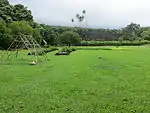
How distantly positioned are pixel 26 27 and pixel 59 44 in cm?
1762

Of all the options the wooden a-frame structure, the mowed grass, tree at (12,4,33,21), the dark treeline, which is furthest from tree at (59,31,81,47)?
the mowed grass

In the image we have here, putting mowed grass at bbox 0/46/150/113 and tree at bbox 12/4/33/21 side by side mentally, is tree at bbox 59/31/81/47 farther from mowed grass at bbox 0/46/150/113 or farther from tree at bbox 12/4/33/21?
mowed grass at bbox 0/46/150/113

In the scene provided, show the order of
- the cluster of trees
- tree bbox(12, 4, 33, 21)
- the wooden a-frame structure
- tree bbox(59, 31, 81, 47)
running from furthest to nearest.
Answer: tree bbox(59, 31, 81, 47)
tree bbox(12, 4, 33, 21)
the cluster of trees
the wooden a-frame structure

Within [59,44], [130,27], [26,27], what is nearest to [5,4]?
[26,27]

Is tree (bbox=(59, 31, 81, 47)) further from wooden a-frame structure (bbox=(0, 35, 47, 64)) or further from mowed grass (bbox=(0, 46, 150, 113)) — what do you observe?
mowed grass (bbox=(0, 46, 150, 113))

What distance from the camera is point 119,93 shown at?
1294 centimetres

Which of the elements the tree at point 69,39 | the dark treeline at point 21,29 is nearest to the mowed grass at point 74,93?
the dark treeline at point 21,29

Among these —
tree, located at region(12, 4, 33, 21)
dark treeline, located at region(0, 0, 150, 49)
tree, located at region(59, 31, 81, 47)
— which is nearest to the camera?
dark treeline, located at region(0, 0, 150, 49)

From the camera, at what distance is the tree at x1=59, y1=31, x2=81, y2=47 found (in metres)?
67.5

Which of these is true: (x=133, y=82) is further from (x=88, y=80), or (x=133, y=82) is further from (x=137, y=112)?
(x=137, y=112)

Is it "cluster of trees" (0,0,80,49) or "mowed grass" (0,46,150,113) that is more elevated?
"cluster of trees" (0,0,80,49)

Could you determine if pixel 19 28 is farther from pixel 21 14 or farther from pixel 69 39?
pixel 69 39

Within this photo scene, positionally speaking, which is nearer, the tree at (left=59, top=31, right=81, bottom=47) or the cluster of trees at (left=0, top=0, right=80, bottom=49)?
the cluster of trees at (left=0, top=0, right=80, bottom=49)

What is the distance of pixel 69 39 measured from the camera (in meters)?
68.1
